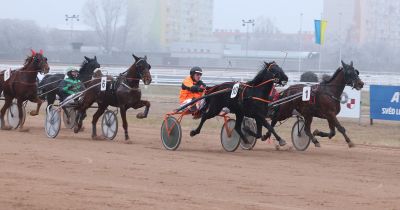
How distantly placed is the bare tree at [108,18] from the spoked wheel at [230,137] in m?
44.5

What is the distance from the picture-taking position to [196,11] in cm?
6881

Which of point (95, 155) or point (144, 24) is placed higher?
point (144, 24)

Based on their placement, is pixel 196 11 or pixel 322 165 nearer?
pixel 322 165

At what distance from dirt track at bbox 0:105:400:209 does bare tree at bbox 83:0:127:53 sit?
143 ft

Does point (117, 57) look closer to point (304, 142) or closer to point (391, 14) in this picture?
point (391, 14)

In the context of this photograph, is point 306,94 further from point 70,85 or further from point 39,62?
point 39,62

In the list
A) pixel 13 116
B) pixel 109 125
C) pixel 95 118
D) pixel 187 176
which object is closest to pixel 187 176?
pixel 187 176

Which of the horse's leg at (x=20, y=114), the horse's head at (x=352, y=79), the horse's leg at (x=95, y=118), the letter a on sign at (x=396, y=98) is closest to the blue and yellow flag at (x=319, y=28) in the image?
the letter a on sign at (x=396, y=98)

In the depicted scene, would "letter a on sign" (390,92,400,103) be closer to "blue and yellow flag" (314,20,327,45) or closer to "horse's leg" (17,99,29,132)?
"horse's leg" (17,99,29,132)

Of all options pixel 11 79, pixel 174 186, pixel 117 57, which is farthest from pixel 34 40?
pixel 174 186

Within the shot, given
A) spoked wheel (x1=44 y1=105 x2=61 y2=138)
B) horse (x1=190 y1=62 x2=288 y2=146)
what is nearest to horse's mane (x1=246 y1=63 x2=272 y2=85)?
horse (x1=190 y1=62 x2=288 y2=146)

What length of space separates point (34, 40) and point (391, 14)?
1295 inches

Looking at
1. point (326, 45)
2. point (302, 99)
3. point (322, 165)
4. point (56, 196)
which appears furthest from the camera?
point (326, 45)

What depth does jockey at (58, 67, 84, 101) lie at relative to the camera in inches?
715
